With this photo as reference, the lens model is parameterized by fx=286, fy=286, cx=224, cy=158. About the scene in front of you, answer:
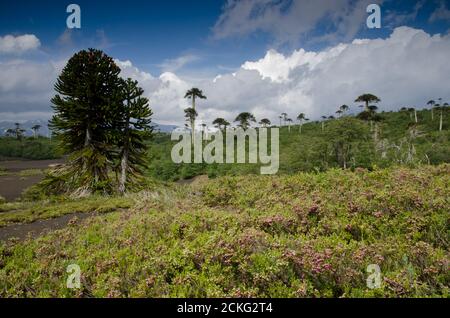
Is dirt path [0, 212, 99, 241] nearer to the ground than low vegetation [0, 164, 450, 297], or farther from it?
nearer to the ground

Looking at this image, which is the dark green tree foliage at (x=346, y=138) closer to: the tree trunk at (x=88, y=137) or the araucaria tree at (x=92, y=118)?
the araucaria tree at (x=92, y=118)

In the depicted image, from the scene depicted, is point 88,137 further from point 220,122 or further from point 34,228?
point 220,122

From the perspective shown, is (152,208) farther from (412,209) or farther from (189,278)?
(412,209)

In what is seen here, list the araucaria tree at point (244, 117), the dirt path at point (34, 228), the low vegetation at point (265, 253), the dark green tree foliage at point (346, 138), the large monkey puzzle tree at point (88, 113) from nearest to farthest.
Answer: the low vegetation at point (265, 253) → the dirt path at point (34, 228) → the large monkey puzzle tree at point (88, 113) → the dark green tree foliage at point (346, 138) → the araucaria tree at point (244, 117)

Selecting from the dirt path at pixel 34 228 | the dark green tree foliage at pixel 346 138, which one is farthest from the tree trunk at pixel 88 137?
the dark green tree foliage at pixel 346 138

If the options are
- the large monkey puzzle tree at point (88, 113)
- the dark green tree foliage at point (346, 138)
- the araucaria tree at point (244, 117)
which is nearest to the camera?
the large monkey puzzle tree at point (88, 113)

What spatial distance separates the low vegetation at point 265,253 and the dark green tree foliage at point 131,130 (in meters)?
12.7

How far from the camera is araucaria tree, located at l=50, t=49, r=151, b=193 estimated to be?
1969cm

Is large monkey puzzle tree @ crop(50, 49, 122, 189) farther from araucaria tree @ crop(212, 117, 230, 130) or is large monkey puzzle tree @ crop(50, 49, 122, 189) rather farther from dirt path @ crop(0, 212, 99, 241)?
araucaria tree @ crop(212, 117, 230, 130)

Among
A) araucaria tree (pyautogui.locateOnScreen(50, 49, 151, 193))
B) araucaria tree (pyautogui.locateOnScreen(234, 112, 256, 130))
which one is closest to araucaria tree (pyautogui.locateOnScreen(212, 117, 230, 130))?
araucaria tree (pyautogui.locateOnScreen(234, 112, 256, 130))

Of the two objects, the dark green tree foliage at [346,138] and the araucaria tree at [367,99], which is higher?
the araucaria tree at [367,99]

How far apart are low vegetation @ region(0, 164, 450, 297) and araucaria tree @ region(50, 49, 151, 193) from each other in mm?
12700

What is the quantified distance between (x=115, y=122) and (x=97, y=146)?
2.16m

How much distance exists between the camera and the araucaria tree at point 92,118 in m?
19.7
